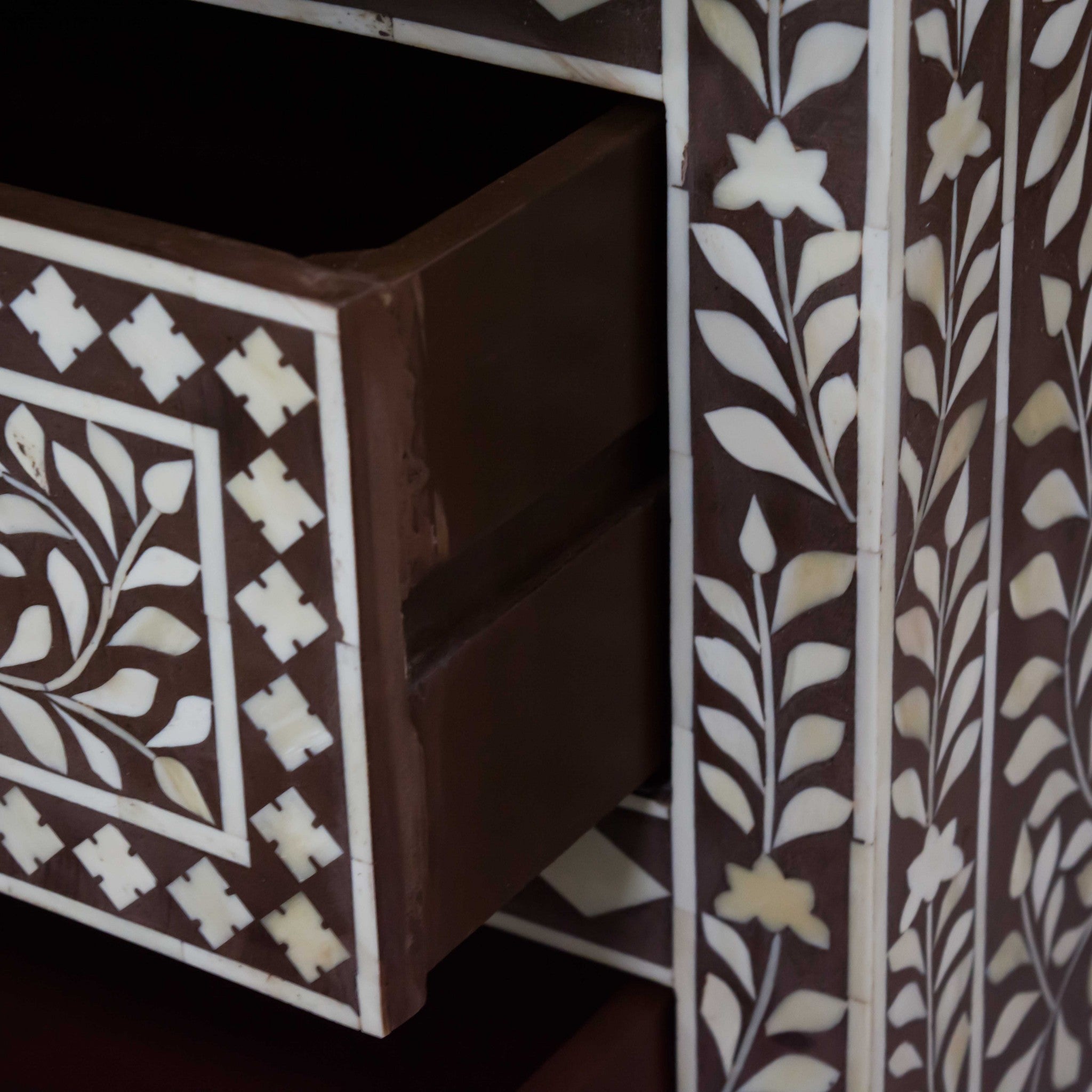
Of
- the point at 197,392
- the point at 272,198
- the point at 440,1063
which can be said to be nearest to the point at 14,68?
the point at 272,198

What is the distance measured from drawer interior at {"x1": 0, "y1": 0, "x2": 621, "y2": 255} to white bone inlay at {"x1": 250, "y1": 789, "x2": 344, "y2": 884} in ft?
0.81

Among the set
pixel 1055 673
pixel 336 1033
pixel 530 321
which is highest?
pixel 530 321

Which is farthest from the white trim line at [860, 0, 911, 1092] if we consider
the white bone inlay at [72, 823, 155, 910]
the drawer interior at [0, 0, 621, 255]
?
the white bone inlay at [72, 823, 155, 910]

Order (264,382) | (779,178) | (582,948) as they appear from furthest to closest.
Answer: (582,948)
(779,178)
(264,382)

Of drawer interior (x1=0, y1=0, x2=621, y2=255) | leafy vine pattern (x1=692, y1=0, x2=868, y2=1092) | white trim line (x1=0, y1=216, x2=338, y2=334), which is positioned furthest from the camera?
drawer interior (x1=0, y1=0, x2=621, y2=255)

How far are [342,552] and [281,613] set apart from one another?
0.11 ft

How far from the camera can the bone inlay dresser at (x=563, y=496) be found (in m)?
0.55

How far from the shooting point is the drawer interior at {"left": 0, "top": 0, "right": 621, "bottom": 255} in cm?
73

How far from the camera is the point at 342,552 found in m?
0.54

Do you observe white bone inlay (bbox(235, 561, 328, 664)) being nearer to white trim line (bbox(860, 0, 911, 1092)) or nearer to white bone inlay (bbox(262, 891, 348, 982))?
white bone inlay (bbox(262, 891, 348, 982))


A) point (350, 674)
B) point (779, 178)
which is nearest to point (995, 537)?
point (779, 178)

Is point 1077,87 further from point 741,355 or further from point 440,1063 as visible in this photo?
point 440,1063

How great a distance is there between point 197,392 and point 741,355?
206mm

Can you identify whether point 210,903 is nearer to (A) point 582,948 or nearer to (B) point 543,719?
(B) point 543,719
